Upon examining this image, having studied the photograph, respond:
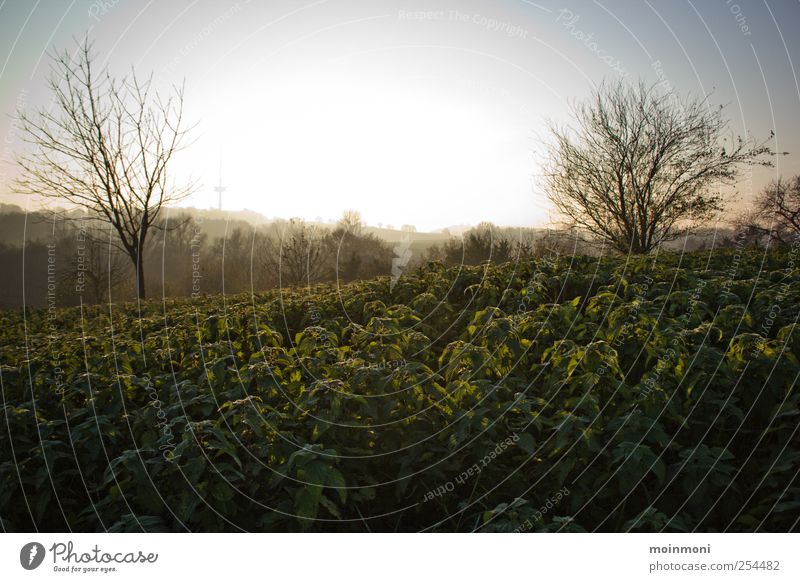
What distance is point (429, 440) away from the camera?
11.3 ft

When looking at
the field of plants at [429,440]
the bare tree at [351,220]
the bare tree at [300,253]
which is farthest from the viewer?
the bare tree at [300,253]

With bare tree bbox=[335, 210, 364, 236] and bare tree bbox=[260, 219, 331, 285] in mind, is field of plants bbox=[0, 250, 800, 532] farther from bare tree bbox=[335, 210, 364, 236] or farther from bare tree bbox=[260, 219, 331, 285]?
bare tree bbox=[260, 219, 331, 285]

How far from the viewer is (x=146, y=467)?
9.84ft

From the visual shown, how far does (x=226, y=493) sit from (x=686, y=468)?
283cm

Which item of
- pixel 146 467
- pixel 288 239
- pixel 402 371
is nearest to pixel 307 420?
pixel 402 371

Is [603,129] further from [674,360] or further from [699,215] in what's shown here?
[674,360]

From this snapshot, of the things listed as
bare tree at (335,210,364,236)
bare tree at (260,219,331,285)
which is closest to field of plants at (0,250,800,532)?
bare tree at (335,210,364,236)

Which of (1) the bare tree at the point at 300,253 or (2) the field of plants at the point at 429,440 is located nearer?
(2) the field of plants at the point at 429,440

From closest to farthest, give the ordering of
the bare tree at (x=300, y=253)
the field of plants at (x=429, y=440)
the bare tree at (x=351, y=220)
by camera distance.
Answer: the field of plants at (x=429, y=440), the bare tree at (x=351, y=220), the bare tree at (x=300, y=253)

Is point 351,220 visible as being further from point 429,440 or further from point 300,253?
point 429,440

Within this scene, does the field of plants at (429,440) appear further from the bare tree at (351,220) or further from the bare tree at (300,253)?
the bare tree at (300,253)

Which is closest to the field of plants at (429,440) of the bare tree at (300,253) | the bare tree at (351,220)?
the bare tree at (351,220)

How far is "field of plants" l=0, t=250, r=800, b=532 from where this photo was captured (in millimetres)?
2934

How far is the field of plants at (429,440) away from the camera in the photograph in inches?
115
